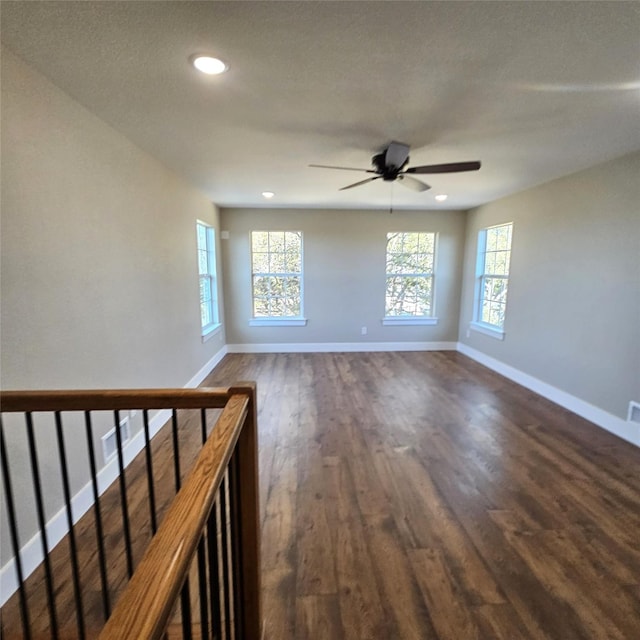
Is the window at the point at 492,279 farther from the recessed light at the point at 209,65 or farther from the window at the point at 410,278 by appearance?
the recessed light at the point at 209,65

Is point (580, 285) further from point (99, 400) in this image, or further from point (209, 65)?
point (99, 400)

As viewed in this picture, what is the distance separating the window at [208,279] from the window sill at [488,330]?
157 inches

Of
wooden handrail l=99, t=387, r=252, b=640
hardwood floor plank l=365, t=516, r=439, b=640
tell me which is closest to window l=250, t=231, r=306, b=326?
hardwood floor plank l=365, t=516, r=439, b=640

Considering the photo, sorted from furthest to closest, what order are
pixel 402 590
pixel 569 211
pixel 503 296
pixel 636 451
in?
pixel 503 296 < pixel 569 211 < pixel 636 451 < pixel 402 590

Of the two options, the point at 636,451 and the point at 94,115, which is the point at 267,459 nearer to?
the point at 94,115

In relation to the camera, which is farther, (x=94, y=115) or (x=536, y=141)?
(x=536, y=141)

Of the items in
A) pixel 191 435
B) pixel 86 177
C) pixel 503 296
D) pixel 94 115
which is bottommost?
pixel 191 435

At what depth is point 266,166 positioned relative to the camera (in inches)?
124

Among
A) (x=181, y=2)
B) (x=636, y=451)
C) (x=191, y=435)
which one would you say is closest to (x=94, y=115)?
(x=181, y=2)

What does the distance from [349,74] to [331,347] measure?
4.47 meters

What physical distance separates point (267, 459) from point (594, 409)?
10.0ft

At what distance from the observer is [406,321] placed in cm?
584

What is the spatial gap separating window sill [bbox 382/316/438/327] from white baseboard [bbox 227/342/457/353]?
337 mm

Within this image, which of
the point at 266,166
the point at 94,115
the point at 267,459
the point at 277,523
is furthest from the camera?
the point at 266,166
